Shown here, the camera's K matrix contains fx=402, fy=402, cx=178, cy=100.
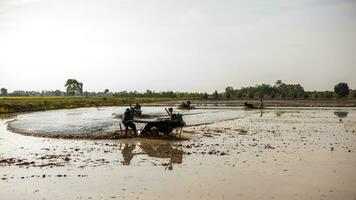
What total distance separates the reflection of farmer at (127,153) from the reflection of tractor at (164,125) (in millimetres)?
3468

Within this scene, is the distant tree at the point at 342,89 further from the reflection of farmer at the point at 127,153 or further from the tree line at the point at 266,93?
the reflection of farmer at the point at 127,153

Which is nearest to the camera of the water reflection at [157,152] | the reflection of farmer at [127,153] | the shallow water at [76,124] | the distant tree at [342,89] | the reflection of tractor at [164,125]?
the water reflection at [157,152]

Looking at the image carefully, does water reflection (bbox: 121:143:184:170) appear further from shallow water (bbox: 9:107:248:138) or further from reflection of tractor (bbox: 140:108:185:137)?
shallow water (bbox: 9:107:248:138)

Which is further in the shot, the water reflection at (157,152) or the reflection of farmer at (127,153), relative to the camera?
the reflection of farmer at (127,153)

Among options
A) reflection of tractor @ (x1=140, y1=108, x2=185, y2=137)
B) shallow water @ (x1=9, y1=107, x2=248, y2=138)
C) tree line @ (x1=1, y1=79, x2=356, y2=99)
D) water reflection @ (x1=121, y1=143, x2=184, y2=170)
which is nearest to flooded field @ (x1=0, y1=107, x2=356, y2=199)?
water reflection @ (x1=121, y1=143, x2=184, y2=170)

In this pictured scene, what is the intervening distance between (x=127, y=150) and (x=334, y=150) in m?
10.2

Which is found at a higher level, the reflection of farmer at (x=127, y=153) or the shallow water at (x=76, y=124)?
the shallow water at (x=76, y=124)

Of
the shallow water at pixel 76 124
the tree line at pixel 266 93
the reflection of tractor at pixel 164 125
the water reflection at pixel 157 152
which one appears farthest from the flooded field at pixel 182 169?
the tree line at pixel 266 93


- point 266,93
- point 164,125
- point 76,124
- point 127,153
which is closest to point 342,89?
point 266,93

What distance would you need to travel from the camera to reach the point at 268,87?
6334 inches

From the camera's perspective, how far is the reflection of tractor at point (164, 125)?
25.2 m

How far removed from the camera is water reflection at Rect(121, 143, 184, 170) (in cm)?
1712

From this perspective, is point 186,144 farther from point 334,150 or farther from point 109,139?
point 334,150

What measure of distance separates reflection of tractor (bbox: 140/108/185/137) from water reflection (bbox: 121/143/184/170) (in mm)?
2943
